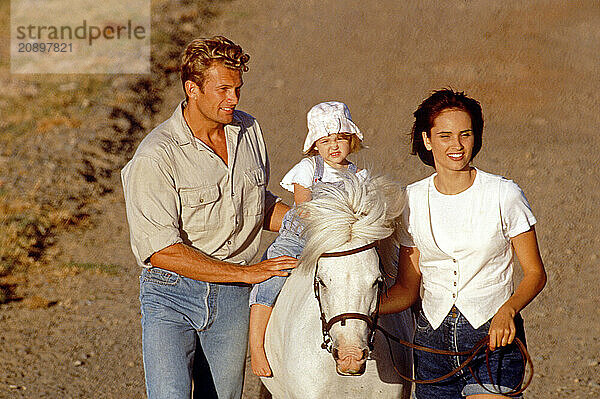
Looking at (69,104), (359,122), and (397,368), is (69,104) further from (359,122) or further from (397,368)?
(397,368)

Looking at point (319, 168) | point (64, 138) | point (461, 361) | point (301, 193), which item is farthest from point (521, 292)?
point (64, 138)

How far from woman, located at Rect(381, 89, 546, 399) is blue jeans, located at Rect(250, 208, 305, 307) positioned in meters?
0.53

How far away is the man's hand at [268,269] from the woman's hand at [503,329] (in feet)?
2.97

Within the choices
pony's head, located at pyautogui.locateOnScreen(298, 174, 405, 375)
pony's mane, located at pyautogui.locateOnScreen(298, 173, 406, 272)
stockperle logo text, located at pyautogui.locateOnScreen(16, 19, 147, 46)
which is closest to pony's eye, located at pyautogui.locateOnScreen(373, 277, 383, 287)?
pony's head, located at pyautogui.locateOnScreen(298, 174, 405, 375)

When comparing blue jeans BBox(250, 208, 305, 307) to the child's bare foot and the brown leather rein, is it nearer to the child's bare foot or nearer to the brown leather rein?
the child's bare foot

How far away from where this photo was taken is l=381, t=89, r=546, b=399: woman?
10.7 feet

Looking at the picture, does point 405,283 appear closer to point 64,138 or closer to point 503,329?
point 503,329

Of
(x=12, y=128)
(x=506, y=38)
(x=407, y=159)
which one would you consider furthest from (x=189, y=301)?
(x=506, y=38)

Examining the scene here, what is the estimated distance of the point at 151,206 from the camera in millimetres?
3746

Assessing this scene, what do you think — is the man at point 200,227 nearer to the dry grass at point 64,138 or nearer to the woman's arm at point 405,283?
the woman's arm at point 405,283

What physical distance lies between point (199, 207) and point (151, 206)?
261 millimetres

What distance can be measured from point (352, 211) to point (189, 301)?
1.05 metres

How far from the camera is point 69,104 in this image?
47.3 ft

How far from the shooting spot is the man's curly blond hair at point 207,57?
389cm
